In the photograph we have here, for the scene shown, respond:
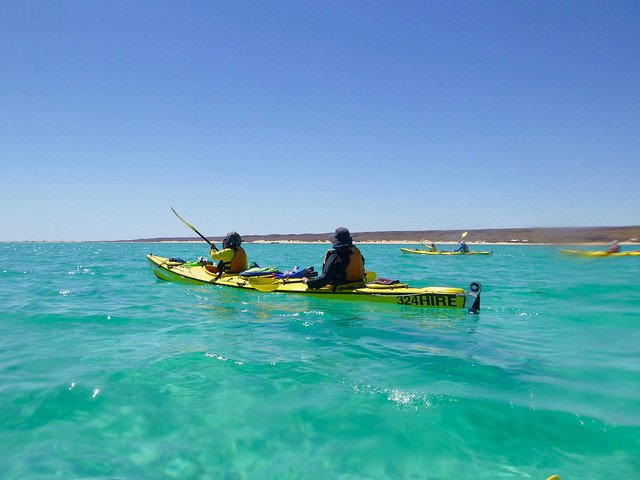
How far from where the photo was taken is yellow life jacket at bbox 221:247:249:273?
1425cm

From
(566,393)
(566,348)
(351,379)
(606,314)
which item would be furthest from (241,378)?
(606,314)

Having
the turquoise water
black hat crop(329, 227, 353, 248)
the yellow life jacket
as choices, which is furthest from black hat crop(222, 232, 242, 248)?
the turquoise water

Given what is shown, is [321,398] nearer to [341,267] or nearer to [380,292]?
[380,292]

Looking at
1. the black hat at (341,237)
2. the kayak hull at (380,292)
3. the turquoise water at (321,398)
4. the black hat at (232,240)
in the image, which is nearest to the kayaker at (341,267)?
the black hat at (341,237)

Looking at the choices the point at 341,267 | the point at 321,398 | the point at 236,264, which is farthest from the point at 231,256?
the point at 321,398

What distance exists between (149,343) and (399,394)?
15.4ft

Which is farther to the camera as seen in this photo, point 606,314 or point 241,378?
point 606,314

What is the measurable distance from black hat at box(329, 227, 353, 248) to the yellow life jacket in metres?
4.95

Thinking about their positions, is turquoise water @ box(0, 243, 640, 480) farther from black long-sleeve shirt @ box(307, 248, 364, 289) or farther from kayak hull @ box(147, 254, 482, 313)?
black long-sleeve shirt @ box(307, 248, 364, 289)

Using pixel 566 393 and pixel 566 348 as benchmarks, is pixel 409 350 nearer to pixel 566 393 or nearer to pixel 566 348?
pixel 566 393

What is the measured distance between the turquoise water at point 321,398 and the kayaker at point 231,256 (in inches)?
199

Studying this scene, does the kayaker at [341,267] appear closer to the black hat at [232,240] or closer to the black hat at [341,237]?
the black hat at [341,237]

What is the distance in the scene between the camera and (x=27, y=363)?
575 centimetres

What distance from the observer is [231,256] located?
14008mm
